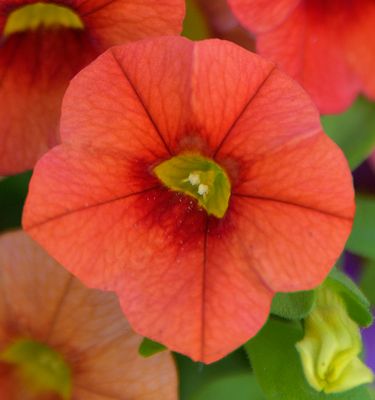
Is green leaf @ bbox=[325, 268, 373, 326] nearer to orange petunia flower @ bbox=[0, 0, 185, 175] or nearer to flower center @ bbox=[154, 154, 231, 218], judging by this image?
flower center @ bbox=[154, 154, 231, 218]

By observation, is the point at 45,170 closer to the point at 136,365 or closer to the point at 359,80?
the point at 136,365

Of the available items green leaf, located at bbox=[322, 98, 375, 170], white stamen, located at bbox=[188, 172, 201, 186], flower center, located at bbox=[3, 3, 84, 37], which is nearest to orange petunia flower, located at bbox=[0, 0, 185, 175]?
flower center, located at bbox=[3, 3, 84, 37]

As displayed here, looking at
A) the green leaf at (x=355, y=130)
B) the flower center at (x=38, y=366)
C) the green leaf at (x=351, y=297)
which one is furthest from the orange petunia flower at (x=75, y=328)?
the green leaf at (x=355, y=130)

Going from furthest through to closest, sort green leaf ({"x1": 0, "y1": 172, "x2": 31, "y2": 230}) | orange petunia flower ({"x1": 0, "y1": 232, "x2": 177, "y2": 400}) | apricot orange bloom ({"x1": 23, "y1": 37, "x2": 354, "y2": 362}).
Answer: green leaf ({"x1": 0, "y1": 172, "x2": 31, "y2": 230})
orange petunia flower ({"x1": 0, "y1": 232, "x2": 177, "y2": 400})
apricot orange bloom ({"x1": 23, "y1": 37, "x2": 354, "y2": 362})

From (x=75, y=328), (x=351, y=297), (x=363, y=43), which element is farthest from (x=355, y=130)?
(x=75, y=328)

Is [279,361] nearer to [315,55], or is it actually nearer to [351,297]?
[351,297]

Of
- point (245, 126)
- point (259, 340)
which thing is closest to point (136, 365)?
point (259, 340)
